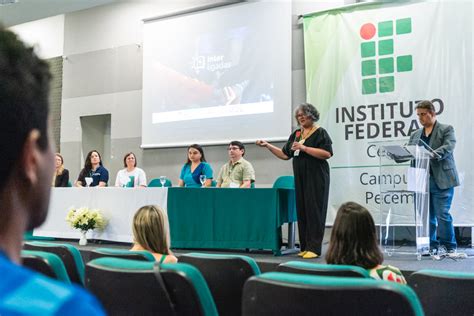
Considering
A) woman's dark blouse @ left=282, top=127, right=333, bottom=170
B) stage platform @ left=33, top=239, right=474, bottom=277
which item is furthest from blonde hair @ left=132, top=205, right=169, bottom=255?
woman's dark blouse @ left=282, top=127, right=333, bottom=170

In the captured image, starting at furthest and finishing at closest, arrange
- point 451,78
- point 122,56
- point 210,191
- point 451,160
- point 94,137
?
point 94,137 → point 122,56 → point 451,78 → point 210,191 → point 451,160

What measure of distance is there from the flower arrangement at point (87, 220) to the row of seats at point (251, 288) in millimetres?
3408

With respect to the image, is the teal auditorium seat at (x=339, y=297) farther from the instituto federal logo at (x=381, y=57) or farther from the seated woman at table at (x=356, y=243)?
the instituto federal logo at (x=381, y=57)

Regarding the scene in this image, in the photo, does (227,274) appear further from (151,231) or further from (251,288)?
(251,288)

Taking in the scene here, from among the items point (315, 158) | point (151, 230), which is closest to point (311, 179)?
point (315, 158)

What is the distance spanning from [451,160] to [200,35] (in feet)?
13.7

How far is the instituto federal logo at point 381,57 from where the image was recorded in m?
5.84

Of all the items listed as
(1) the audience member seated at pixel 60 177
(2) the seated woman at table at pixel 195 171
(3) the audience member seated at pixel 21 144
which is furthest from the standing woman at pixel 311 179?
(3) the audience member seated at pixel 21 144

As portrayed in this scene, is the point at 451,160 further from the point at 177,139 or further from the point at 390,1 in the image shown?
the point at 177,139

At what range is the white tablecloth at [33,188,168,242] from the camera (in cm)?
519

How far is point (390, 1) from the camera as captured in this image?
5.94 metres

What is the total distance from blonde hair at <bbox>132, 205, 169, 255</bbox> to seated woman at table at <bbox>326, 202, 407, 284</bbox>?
2.77ft

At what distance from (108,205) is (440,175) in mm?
3341

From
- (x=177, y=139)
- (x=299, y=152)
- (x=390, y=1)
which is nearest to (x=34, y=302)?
(x=299, y=152)
